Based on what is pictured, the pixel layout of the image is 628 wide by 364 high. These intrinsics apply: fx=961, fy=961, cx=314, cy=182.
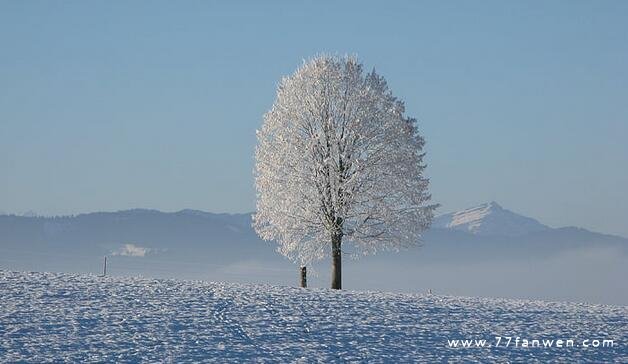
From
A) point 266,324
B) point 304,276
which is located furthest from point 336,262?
point 266,324

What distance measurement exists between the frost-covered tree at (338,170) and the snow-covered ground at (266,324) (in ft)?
23.8

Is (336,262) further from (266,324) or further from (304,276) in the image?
(266,324)

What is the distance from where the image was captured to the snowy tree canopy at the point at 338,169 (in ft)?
154

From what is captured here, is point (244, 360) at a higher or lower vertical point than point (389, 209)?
lower

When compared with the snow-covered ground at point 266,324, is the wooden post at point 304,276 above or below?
above

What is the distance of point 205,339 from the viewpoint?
27828mm

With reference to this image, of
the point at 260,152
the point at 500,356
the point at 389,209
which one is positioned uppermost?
the point at 260,152

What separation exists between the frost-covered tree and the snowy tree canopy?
0.05m

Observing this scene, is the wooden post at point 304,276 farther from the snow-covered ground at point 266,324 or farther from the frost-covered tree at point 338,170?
the snow-covered ground at point 266,324

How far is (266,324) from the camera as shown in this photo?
100ft

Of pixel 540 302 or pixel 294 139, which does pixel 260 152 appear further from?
pixel 540 302

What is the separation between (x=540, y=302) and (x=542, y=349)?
13.2 meters

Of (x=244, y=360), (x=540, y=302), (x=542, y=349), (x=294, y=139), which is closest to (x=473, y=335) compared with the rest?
(x=542, y=349)

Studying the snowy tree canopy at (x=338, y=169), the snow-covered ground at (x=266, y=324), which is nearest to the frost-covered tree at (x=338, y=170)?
the snowy tree canopy at (x=338, y=169)
